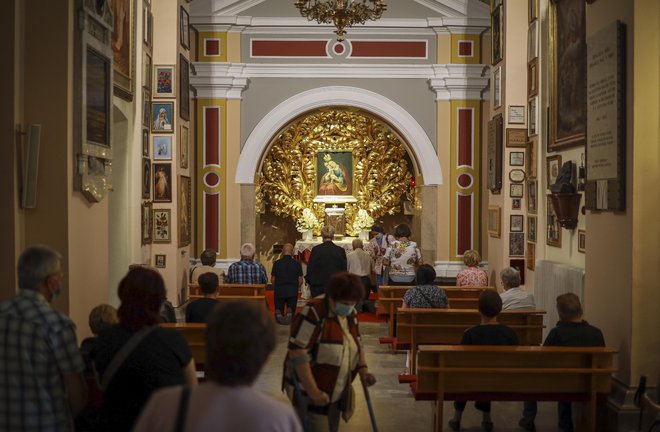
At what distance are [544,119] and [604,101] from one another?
12.3ft

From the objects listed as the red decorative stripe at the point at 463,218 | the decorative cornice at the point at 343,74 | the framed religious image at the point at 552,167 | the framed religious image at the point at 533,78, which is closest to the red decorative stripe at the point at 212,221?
the decorative cornice at the point at 343,74

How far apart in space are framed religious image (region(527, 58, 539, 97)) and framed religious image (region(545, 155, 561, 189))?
117 centimetres

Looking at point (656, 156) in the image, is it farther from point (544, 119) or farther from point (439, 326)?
point (544, 119)

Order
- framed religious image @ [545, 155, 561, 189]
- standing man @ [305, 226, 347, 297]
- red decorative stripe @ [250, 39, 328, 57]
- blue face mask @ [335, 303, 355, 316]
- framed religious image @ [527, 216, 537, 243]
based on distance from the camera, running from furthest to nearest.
A: red decorative stripe @ [250, 39, 328, 57] < standing man @ [305, 226, 347, 297] < framed religious image @ [527, 216, 537, 243] < framed religious image @ [545, 155, 561, 189] < blue face mask @ [335, 303, 355, 316]

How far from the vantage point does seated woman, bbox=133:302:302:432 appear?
243 cm

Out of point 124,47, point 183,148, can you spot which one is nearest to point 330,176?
point 183,148

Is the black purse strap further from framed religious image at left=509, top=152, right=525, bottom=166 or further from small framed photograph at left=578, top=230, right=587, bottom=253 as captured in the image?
framed religious image at left=509, top=152, right=525, bottom=166

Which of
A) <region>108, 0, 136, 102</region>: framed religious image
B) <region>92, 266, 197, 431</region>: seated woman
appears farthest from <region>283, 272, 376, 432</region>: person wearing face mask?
<region>108, 0, 136, 102</region>: framed religious image

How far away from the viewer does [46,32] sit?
6.66 metres

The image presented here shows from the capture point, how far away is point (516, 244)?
12.6m

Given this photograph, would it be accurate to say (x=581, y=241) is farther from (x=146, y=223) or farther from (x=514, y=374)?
(x=146, y=223)

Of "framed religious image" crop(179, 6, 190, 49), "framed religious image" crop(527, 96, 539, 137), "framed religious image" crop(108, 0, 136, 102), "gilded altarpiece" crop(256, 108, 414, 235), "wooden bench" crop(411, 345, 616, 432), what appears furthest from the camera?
"gilded altarpiece" crop(256, 108, 414, 235)

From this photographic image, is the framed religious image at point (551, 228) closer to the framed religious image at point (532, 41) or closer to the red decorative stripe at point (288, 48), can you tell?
the framed religious image at point (532, 41)

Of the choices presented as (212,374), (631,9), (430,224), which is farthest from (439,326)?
(430,224)
